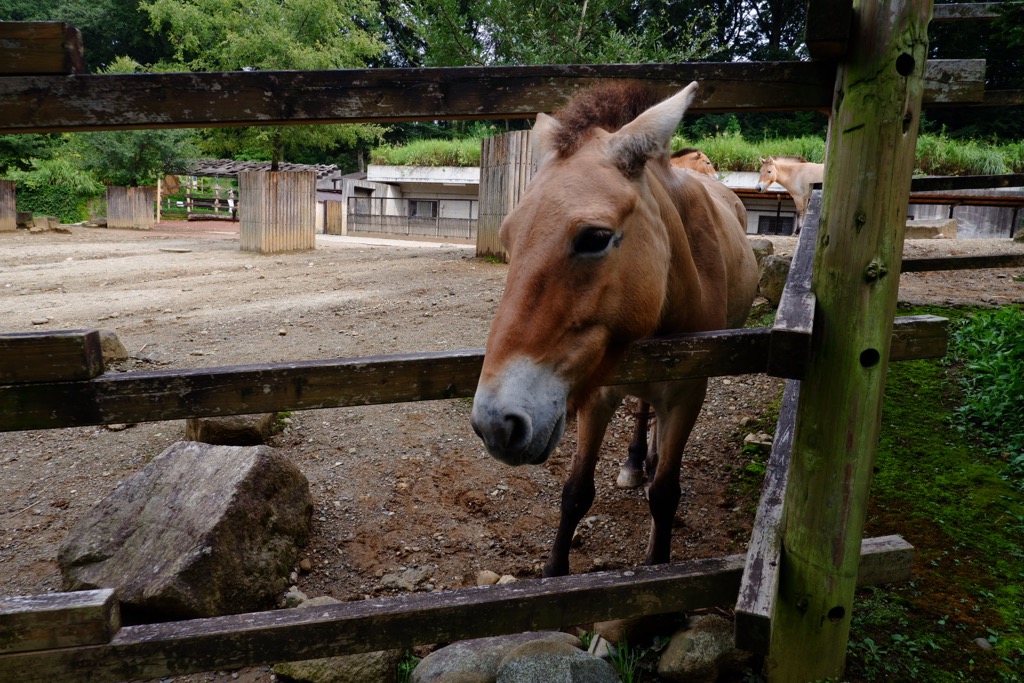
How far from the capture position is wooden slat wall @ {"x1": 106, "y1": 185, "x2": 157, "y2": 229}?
848 inches

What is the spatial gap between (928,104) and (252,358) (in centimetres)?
556

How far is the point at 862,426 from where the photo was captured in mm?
2045

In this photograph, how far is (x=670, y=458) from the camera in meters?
3.18

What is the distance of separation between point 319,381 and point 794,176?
17.7m

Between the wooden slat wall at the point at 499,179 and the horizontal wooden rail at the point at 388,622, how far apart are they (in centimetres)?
896

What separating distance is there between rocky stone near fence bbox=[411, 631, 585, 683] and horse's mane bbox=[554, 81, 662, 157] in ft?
6.43

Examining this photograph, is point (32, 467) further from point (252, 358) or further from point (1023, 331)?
point (1023, 331)

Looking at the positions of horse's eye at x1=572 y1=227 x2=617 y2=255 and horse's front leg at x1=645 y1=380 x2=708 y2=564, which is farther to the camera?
horse's front leg at x1=645 y1=380 x2=708 y2=564

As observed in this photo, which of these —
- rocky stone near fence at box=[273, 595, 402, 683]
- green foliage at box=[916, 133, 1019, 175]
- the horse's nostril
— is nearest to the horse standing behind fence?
green foliage at box=[916, 133, 1019, 175]

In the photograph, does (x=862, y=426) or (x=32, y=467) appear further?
(x=32, y=467)

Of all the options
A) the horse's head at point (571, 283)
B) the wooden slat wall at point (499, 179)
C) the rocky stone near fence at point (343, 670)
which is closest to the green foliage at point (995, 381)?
the horse's head at point (571, 283)

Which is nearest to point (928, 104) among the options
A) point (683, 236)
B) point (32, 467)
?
point (683, 236)

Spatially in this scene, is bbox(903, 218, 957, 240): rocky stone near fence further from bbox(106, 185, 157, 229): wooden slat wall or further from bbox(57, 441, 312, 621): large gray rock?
bbox(106, 185, 157, 229): wooden slat wall

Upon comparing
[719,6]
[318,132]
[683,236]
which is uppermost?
[719,6]
